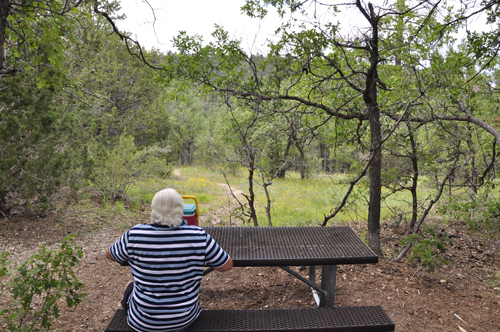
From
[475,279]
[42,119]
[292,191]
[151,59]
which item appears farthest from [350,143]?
[151,59]

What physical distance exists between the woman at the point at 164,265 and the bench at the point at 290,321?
219 millimetres

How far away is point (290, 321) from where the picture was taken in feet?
7.79

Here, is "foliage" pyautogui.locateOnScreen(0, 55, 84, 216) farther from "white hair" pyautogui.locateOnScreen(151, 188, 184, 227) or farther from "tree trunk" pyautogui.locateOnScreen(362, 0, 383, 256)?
"tree trunk" pyautogui.locateOnScreen(362, 0, 383, 256)

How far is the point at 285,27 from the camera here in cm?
417

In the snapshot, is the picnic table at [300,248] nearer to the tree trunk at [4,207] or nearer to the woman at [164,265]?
the woman at [164,265]

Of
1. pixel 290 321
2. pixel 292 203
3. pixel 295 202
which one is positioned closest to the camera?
pixel 290 321

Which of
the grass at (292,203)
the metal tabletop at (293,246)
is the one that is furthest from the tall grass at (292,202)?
the metal tabletop at (293,246)

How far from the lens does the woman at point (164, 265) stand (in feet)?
6.48

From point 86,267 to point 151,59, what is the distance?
12.0 metres

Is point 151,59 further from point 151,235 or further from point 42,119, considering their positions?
point 151,235

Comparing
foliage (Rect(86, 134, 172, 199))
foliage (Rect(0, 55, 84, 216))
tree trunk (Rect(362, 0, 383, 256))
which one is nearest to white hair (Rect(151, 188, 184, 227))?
tree trunk (Rect(362, 0, 383, 256))

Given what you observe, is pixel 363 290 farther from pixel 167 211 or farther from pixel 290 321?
pixel 167 211

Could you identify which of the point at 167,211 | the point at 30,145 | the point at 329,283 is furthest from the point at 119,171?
the point at 167,211

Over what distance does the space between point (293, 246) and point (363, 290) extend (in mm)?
1263
